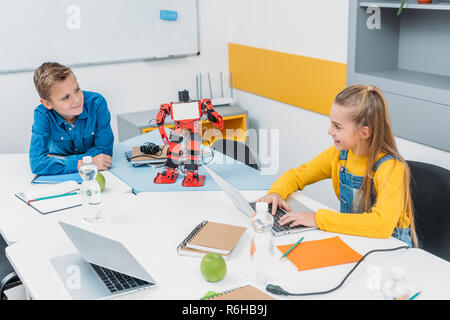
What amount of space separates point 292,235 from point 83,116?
1263mm

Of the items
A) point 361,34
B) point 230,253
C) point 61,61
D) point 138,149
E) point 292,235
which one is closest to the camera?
point 230,253

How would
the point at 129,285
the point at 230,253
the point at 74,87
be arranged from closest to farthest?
the point at 129,285
the point at 230,253
the point at 74,87

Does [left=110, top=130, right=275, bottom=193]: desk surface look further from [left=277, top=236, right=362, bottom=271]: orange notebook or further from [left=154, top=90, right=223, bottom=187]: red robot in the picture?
[left=277, top=236, right=362, bottom=271]: orange notebook

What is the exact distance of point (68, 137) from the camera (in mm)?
2375

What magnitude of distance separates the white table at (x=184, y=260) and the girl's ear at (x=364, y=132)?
312mm

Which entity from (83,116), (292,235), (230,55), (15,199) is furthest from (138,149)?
(230,55)

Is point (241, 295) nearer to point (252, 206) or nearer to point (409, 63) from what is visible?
point (252, 206)

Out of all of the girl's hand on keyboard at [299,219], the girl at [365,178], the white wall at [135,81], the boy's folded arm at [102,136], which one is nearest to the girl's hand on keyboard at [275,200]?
the girl at [365,178]

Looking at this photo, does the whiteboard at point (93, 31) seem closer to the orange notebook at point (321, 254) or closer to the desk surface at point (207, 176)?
the desk surface at point (207, 176)

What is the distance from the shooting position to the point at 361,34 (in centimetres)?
285

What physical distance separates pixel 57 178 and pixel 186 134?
0.60 m

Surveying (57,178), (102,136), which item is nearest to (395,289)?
(57,178)

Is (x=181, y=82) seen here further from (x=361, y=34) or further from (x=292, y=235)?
(x=292, y=235)

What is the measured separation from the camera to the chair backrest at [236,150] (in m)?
2.49
